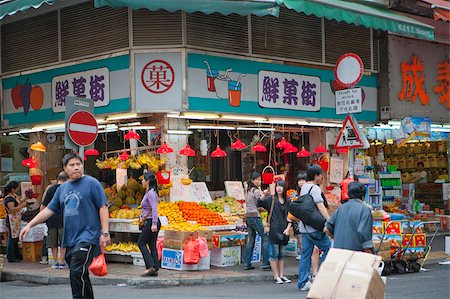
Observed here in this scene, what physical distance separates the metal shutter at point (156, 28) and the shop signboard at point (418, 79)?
674cm

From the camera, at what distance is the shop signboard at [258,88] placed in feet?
51.6

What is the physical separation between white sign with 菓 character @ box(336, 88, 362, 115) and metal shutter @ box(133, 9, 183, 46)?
3.63 meters

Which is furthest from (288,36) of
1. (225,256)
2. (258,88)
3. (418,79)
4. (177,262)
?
(177,262)

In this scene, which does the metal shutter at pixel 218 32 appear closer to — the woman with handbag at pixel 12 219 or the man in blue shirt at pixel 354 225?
the woman with handbag at pixel 12 219

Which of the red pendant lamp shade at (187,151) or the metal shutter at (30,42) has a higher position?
the metal shutter at (30,42)

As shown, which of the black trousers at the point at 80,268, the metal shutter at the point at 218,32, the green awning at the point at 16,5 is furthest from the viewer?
the metal shutter at the point at 218,32

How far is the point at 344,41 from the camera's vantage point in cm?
1875

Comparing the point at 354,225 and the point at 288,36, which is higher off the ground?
the point at 288,36

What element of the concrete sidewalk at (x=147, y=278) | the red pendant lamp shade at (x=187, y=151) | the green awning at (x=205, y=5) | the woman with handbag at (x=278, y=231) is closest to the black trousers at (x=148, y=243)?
the concrete sidewalk at (x=147, y=278)

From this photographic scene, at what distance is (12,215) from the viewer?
52.8ft

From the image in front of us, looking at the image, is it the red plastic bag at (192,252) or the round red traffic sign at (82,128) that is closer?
the round red traffic sign at (82,128)

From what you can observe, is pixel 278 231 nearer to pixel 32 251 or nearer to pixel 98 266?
pixel 98 266

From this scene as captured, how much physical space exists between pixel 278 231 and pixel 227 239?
7.04ft

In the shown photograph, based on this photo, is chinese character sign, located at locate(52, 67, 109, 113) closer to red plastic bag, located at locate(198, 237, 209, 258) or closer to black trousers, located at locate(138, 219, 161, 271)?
black trousers, located at locate(138, 219, 161, 271)
